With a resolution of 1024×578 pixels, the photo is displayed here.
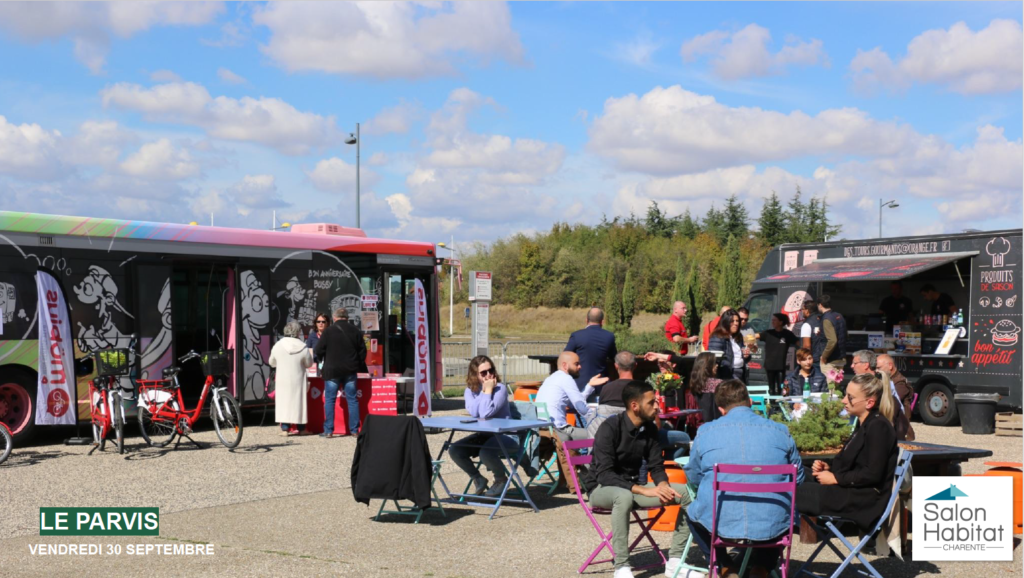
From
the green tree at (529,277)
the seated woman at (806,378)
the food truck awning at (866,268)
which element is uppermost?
the green tree at (529,277)

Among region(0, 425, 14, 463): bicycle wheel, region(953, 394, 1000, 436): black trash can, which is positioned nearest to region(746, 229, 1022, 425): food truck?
region(953, 394, 1000, 436): black trash can

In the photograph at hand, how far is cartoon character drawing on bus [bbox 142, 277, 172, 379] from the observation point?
43.1 feet

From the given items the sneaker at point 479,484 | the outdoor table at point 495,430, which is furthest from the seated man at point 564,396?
the sneaker at point 479,484

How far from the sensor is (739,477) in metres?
5.25

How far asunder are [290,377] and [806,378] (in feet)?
20.7

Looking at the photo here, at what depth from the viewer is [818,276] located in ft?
53.6

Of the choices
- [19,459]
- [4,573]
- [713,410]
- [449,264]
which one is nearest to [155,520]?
[4,573]

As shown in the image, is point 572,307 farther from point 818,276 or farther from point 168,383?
point 168,383

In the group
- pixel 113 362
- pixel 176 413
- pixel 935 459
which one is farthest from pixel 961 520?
pixel 113 362

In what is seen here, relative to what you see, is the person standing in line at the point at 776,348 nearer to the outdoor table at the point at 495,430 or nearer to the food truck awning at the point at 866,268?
the food truck awning at the point at 866,268

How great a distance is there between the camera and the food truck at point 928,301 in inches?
562

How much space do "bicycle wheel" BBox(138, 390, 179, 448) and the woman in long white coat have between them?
152cm

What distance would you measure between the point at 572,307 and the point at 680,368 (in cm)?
4773

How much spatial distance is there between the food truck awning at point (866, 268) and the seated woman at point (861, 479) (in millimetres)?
9860
